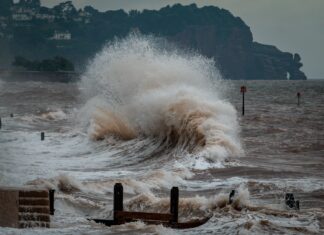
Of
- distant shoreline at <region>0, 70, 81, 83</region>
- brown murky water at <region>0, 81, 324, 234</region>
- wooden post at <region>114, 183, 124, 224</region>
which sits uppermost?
wooden post at <region>114, 183, 124, 224</region>

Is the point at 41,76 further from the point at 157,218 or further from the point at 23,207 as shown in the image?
the point at 23,207

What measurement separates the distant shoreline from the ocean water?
12898 centimetres

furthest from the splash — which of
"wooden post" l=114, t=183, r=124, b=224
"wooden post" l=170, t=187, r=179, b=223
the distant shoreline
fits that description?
the distant shoreline

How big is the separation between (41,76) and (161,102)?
148279 mm

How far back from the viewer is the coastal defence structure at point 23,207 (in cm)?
909

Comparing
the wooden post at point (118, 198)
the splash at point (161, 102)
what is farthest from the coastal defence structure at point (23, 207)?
the splash at point (161, 102)

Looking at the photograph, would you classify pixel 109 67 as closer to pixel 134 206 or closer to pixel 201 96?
pixel 201 96

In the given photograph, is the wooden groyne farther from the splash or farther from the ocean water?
the splash

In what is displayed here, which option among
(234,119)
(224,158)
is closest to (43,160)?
(224,158)

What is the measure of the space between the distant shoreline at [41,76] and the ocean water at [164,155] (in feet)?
423

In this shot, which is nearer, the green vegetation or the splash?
the splash

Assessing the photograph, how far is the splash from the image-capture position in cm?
2312

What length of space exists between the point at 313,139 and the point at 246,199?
18.9m

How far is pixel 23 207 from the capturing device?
9273mm
